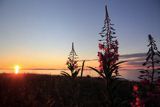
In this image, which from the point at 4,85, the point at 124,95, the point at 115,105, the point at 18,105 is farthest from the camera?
the point at 124,95

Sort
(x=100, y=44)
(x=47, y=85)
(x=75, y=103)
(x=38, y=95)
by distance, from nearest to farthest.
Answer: (x=100, y=44)
(x=75, y=103)
(x=38, y=95)
(x=47, y=85)

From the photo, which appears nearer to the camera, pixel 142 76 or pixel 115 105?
pixel 115 105

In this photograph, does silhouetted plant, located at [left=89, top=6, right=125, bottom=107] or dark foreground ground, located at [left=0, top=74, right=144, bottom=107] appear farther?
dark foreground ground, located at [left=0, top=74, right=144, bottom=107]

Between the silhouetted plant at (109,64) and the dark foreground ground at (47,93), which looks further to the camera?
the dark foreground ground at (47,93)

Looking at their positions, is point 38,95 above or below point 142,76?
below

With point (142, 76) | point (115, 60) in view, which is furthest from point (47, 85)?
point (115, 60)

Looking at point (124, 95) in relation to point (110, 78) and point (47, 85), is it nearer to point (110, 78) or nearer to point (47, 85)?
point (47, 85)

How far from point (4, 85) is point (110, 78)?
38.7ft

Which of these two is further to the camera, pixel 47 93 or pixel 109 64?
pixel 47 93

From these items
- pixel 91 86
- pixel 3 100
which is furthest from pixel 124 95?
pixel 3 100

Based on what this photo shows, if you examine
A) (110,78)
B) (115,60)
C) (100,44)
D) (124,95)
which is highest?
(100,44)

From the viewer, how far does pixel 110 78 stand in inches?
340

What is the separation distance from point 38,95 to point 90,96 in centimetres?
481

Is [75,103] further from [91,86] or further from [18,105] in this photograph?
[91,86]
